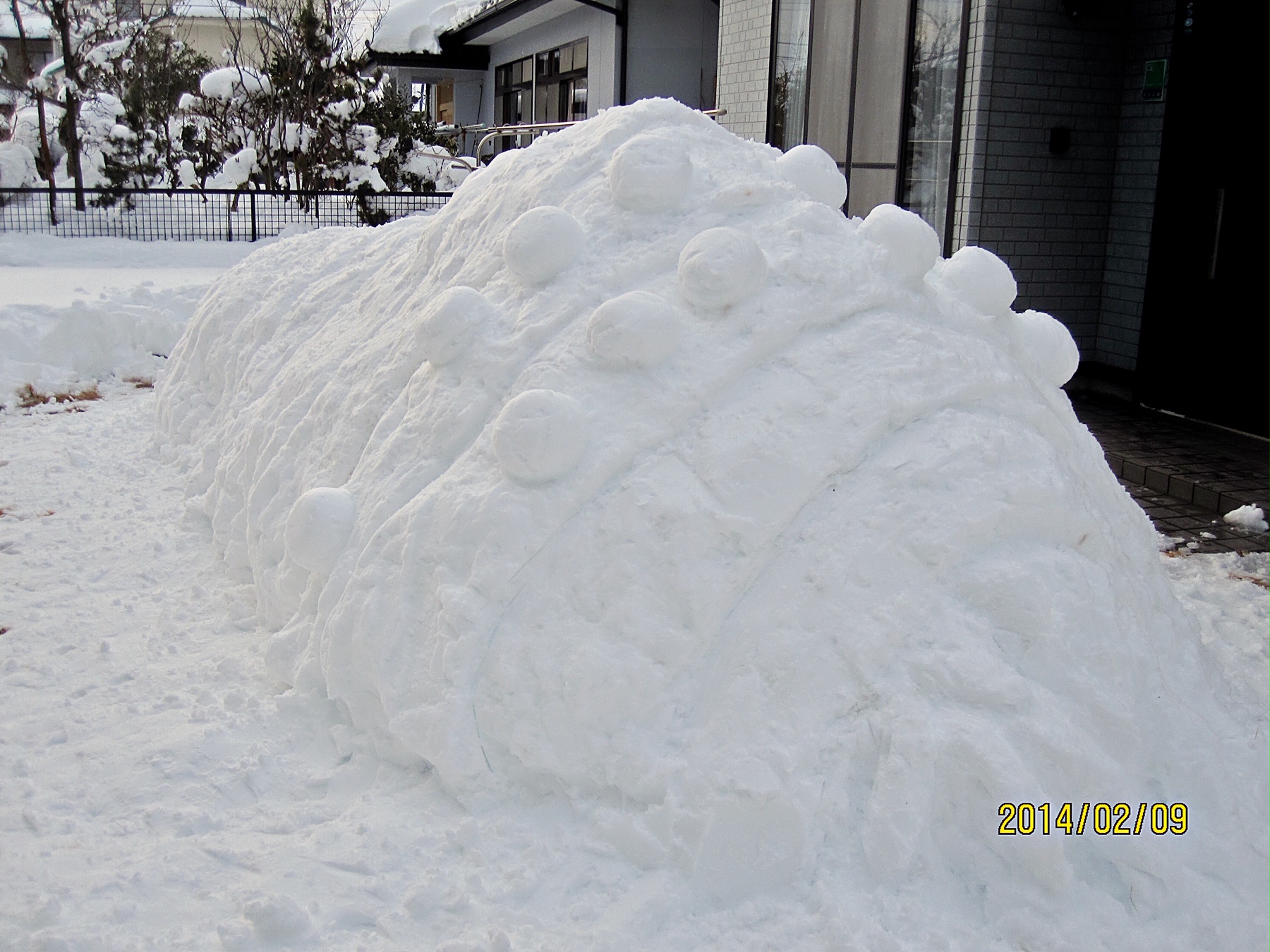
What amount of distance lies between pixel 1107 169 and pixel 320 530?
674 centimetres

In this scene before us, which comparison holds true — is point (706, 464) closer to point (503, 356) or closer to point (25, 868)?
point (503, 356)

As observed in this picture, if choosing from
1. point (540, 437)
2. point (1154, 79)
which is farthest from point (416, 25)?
point (540, 437)

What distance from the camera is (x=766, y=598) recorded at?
245 centimetres

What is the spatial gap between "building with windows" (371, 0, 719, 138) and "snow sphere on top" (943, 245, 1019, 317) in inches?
523

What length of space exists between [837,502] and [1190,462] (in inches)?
169

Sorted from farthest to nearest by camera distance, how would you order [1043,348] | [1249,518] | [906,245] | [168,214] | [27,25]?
[27,25] → [168,214] → [1249,518] → [1043,348] → [906,245]

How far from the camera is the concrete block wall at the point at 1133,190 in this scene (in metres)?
7.24

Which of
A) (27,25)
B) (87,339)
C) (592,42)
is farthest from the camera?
(27,25)

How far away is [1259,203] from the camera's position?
21.6 feet

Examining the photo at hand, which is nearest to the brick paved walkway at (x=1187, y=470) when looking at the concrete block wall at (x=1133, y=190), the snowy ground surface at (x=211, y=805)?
the concrete block wall at (x=1133, y=190)

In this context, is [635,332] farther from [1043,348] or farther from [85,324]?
[85,324]

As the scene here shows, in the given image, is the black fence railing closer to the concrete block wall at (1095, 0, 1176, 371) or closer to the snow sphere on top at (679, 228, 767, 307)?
the concrete block wall at (1095, 0, 1176, 371)

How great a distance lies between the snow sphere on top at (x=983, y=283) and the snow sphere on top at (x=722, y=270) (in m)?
0.67

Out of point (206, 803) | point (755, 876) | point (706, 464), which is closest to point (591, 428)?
point (706, 464)
